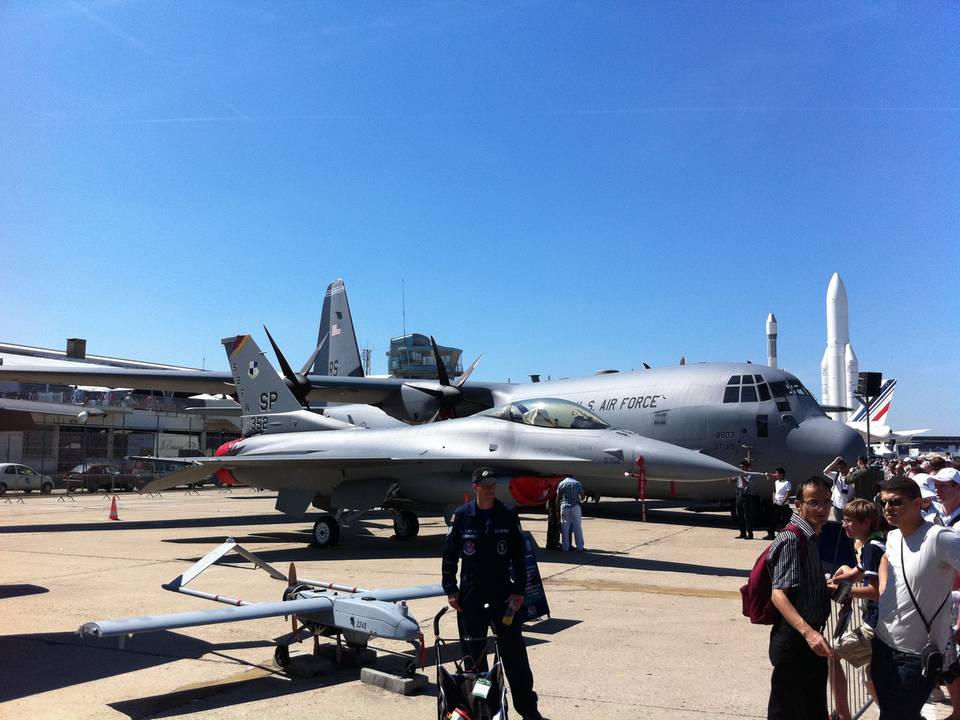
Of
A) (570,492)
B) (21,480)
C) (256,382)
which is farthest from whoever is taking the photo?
(21,480)

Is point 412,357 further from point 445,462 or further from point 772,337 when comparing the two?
point 445,462

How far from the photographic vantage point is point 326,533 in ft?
44.4

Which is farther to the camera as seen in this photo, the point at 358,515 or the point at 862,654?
the point at 358,515

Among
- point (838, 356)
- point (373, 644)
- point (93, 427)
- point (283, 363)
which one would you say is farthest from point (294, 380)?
point (838, 356)

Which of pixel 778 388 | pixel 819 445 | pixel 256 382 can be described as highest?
pixel 256 382

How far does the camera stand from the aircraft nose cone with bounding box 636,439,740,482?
11188 millimetres

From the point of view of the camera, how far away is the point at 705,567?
11211 mm

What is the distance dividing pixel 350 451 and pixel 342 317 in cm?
1892

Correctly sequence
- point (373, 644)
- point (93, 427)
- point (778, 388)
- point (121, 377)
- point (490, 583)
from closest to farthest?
point (490, 583), point (373, 644), point (778, 388), point (121, 377), point (93, 427)

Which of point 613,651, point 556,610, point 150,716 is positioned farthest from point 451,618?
point 150,716

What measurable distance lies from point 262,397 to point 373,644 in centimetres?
1164

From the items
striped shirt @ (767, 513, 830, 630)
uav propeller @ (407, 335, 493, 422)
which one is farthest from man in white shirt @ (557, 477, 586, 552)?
uav propeller @ (407, 335, 493, 422)

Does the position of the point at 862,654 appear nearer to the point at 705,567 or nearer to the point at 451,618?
the point at 451,618

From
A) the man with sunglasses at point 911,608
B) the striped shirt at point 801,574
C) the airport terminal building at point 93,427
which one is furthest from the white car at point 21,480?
the man with sunglasses at point 911,608
